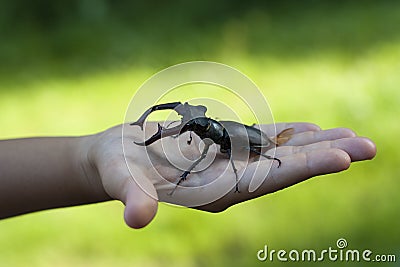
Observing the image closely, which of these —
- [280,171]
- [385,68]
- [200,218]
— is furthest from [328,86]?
[280,171]

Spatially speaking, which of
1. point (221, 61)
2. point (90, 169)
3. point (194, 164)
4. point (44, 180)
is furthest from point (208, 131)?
point (221, 61)

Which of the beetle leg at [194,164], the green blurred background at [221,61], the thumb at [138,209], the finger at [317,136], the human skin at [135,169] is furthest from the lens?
the green blurred background at [221,61]

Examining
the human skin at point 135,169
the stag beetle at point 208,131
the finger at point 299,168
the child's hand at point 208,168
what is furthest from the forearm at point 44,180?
the finger at point 299,168

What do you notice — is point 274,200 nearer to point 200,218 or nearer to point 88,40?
point 200,218

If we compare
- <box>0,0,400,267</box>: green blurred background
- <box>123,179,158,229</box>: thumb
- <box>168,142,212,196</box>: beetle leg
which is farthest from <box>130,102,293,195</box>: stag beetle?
<box>0,0,400,267</box>: green blurred background

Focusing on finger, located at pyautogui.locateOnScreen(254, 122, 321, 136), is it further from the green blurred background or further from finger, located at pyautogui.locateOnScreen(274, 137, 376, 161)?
the green blurred background

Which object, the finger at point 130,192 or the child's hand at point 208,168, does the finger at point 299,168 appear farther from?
the finger at point 130,192
